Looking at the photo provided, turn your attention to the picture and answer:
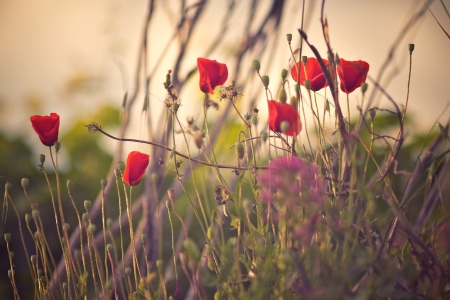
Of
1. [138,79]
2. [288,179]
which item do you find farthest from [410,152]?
[288,179]

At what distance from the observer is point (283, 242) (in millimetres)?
595

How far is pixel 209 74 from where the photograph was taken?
696 mm

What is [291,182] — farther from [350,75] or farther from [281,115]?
[350,75]

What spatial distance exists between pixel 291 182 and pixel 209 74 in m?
0.23

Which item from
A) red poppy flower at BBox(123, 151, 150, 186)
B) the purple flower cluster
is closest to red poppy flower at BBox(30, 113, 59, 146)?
red poppy flower at BBox(123, 151, 150, 186)

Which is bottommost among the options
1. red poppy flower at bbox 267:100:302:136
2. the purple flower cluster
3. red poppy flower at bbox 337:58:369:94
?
the purple flower cluster

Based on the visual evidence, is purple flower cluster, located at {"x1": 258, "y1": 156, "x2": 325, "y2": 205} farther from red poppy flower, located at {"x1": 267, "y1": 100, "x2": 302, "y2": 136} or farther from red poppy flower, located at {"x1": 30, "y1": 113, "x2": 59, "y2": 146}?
red poppy flower, located at {"x1": 30, "y1": 113, "x2": 59, "y2": 146}

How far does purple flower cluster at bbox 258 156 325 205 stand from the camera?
51 cm

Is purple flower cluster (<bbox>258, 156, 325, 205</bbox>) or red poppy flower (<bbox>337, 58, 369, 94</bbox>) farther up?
red poppy flower (<bbox>337, 58, 369, 94</bbox>)

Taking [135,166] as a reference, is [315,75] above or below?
above

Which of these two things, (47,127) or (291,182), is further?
(47,127)

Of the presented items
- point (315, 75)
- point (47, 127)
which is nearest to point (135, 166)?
point (47, 127)

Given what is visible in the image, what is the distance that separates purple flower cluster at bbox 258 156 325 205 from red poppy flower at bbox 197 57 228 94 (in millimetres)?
162

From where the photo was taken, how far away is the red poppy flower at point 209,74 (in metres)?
0.70
